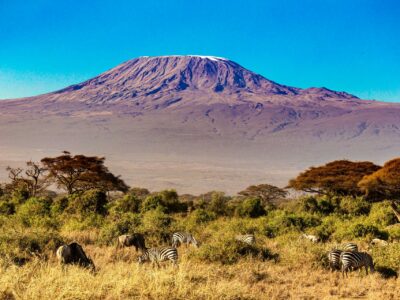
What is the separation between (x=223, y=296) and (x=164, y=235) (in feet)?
29.6

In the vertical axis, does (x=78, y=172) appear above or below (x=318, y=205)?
above

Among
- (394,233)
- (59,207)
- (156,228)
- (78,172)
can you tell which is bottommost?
(59,207)

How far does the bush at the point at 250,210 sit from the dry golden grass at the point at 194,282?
1158 centimetres

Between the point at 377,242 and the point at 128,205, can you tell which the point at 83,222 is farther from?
the point at 377,242

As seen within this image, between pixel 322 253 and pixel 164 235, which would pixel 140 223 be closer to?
pixel 164 235

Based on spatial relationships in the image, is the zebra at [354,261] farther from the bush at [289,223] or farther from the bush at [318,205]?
the bush at [318,205]

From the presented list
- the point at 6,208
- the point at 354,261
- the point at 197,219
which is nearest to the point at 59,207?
the point at 6,208

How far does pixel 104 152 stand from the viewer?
514ft

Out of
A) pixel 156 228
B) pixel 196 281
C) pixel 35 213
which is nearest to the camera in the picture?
pixel 196 281

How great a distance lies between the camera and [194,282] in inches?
301

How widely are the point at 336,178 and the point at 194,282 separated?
77.2 ft

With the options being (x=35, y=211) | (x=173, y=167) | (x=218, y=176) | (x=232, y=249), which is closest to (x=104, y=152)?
(x=173, y=167)

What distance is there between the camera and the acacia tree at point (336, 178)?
1139 inches

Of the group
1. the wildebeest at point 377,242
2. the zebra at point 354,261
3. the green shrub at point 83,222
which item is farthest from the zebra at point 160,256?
the wildebeest at point 377,242
